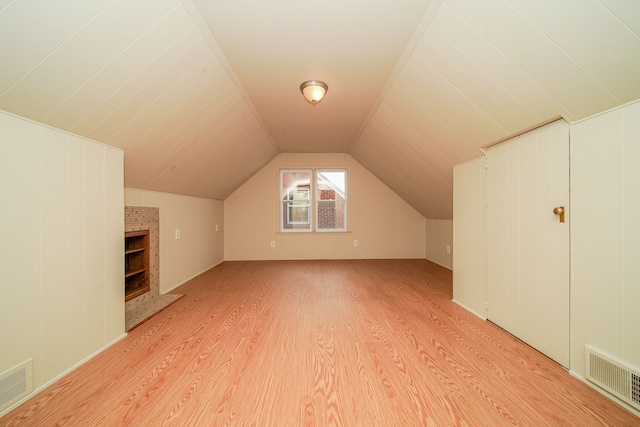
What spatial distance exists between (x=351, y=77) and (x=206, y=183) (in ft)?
9.22

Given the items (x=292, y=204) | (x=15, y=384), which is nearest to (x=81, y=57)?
(x=15, y=384)

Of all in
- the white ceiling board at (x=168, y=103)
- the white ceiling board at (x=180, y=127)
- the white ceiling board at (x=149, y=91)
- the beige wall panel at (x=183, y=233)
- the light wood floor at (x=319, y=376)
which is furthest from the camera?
the beige wall panel at (x=183, y=233)

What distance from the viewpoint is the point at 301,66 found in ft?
7.38

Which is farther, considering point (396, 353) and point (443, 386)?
point (396, 353)

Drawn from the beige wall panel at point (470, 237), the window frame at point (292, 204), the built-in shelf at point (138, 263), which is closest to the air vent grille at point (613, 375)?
the beige wall panel at point (470, 237)

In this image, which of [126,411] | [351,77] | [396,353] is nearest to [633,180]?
[396,353]

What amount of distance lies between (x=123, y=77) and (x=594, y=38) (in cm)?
254

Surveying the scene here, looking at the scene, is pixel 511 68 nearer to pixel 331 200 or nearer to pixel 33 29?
pixel 33 29

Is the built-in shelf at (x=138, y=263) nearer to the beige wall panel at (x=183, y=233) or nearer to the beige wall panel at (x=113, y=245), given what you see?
the beige wall panel at (x=183, y=233)

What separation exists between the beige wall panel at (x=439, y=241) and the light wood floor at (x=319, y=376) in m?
2.14

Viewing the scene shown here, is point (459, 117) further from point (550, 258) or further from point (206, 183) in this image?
point (206, 183)

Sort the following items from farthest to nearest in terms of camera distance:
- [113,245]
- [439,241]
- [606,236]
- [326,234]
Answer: [326,234] < [439,241] < [113,245] < [606,236]

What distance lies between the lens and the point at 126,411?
1.34 meters

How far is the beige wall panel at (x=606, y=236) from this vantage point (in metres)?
1.34
